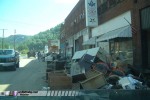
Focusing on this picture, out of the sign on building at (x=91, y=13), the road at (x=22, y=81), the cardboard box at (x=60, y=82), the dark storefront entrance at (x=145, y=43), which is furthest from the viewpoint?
the sign on building at (x=91, y=13)

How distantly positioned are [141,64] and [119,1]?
564 centimetres

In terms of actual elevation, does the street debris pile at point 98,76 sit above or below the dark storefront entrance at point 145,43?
below

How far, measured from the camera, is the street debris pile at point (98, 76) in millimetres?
11143

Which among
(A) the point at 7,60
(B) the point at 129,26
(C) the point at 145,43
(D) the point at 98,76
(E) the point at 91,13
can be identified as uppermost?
(E) the point at 91,13

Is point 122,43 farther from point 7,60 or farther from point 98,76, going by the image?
point 7,60

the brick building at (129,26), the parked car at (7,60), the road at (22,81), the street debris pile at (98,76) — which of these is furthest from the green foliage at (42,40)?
the street debris pile at (98,76)

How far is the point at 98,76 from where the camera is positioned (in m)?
11.5

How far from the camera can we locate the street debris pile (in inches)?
439

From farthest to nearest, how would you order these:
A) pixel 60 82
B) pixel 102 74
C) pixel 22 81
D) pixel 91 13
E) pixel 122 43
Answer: pixel 91 13, pixel 122 43, pixel 22 81, pixel 60 82, pixel 102 74

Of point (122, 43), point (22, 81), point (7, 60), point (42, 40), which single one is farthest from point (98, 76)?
point (42, 40)

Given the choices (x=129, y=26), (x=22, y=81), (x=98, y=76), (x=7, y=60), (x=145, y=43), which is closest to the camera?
(x=98, y=76)

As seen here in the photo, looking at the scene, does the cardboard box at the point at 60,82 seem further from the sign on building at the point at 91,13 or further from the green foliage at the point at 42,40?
the green foliage at the point at 42,40

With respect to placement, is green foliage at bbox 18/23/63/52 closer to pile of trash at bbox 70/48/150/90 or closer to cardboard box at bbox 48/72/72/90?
pile of trash at bbox 70/48/150/90

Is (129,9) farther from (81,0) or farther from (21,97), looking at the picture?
(81,0)
